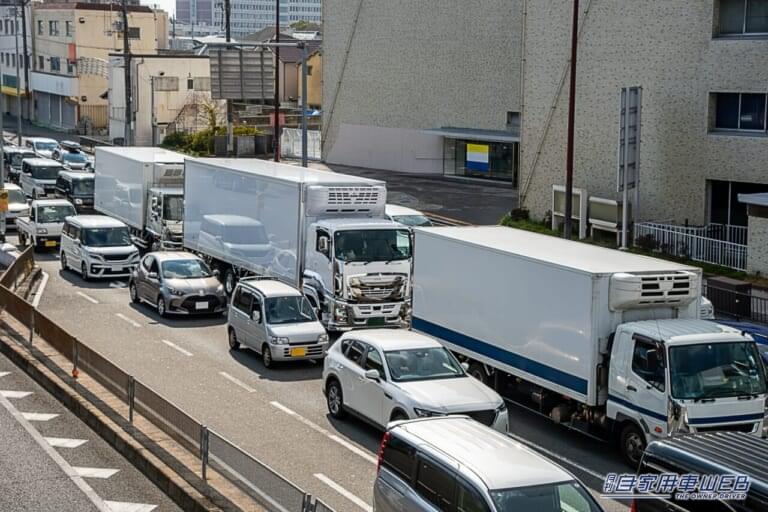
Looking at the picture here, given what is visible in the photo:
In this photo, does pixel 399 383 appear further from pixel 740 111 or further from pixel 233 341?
pixel 740 111

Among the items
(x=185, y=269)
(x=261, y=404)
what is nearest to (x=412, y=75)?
(x=185, y=269)

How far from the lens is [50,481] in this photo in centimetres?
1672

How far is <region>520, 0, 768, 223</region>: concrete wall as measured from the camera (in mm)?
37469

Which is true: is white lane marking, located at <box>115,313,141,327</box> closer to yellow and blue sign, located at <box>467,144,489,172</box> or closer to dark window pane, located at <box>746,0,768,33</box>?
dark window pane, located at <box>746,0,768,33</box>

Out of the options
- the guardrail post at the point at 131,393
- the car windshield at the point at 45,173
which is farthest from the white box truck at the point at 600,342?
the car windshield at the point at 45,173

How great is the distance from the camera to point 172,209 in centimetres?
3859

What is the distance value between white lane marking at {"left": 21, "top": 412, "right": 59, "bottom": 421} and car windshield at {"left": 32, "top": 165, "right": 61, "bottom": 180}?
114 ft

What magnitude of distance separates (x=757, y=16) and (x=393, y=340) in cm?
2246

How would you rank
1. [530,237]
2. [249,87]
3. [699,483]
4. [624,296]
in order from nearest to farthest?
[699,483], [624,296], [530,237], [249,87]

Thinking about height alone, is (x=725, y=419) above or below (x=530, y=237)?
below

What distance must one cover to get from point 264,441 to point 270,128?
189ft

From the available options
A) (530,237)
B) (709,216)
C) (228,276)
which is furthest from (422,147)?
(530,237)

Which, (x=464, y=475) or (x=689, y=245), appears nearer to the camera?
(x=464, y=475)

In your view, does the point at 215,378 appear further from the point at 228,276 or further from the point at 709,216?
the point at 709,216
